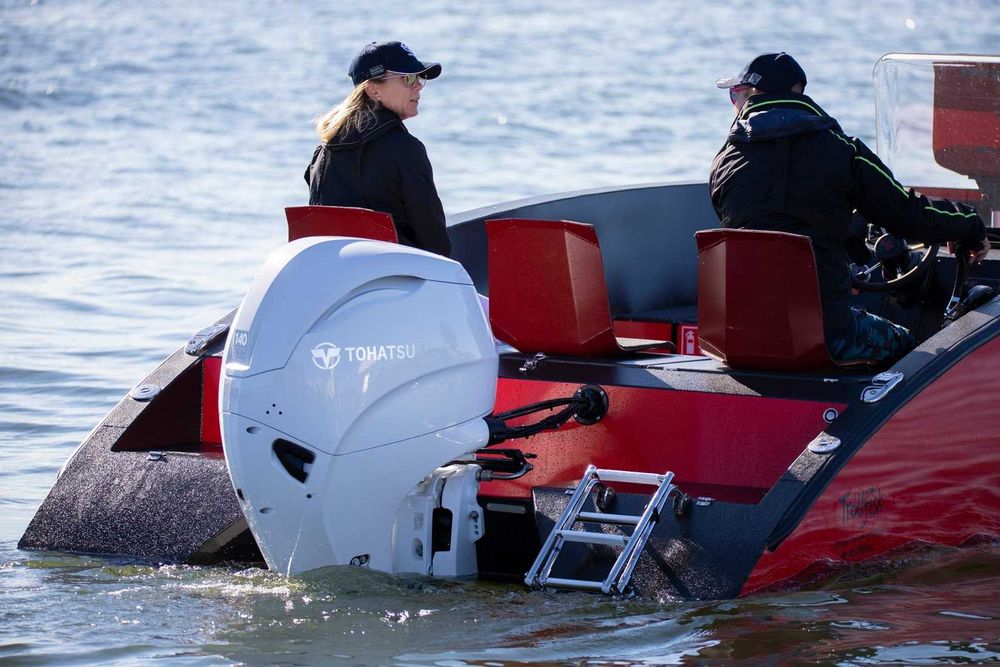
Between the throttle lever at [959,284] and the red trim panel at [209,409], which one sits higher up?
the throttle lever at [959,284]

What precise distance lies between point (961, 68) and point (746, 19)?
18766 mm

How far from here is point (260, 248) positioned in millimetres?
11227

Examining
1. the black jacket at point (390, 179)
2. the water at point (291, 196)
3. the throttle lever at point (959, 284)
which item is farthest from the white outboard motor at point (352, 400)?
the throttle lever at point (959, 284)

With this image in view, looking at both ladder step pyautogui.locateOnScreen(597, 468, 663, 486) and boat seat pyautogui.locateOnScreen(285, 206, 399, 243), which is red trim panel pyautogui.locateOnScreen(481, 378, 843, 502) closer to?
ladder step pyautogui.locateOnScreen(597, 468, 663, 486)

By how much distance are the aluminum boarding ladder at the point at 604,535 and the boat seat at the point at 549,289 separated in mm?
568

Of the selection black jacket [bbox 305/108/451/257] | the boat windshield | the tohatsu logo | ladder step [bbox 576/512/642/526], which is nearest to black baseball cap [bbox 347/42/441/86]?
black jacket [bbox 305/108/451/257]

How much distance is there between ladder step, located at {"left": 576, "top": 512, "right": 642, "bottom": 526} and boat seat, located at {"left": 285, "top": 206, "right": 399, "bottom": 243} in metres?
1.04

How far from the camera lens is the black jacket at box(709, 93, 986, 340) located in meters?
4.08

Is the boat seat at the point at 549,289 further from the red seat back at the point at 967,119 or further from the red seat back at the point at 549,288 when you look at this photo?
the red seat back at the point at 967,119

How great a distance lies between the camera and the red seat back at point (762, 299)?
3.93 m

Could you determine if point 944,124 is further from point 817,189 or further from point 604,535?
point 604,535

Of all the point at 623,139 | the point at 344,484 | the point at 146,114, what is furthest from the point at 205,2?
the point at 344,484

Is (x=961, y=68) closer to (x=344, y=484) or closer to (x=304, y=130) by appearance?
(x=344, y=484)

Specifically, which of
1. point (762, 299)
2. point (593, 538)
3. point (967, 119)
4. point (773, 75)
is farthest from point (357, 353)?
point (967, 119)
